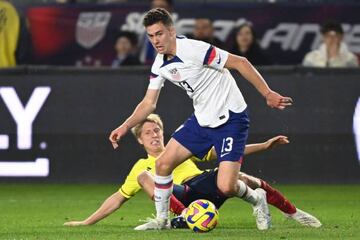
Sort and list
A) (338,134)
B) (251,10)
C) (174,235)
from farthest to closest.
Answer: (251,10), (338,134), (174,235)

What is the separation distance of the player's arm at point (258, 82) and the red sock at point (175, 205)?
1.34 m

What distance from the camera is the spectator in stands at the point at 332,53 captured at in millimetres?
16578

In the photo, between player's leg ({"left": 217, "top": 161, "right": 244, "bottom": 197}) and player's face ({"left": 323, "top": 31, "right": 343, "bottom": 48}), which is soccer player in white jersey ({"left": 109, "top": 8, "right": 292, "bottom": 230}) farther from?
player's face ({"left": 323, "top": 31, "right": 343, "bottom": 48})

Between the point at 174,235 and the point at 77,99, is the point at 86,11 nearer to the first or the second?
the point at 77,99

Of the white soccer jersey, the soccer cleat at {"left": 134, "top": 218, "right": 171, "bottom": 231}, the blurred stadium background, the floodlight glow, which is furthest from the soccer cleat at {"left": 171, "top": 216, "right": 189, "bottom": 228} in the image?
the floodlight glow

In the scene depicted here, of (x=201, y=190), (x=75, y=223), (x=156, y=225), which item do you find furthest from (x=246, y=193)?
(x=75, y=223)

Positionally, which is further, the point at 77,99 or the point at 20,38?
the point at 20,38

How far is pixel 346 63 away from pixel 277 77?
150cm

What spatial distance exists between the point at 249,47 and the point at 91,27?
2.58 m

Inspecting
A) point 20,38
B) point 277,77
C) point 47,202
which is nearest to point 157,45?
point 47,202

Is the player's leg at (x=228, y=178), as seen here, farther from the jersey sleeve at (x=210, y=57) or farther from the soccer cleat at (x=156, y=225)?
the jersey sleeve at (x=210, y=57)

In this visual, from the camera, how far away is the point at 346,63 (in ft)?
54.7

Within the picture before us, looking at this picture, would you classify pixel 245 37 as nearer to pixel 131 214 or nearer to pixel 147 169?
pixel 131 214

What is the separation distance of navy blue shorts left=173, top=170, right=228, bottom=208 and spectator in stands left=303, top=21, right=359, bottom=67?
5.83 m
